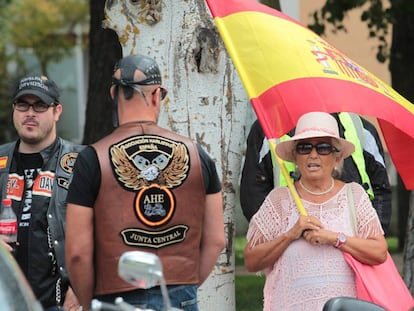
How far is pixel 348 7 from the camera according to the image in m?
16.2

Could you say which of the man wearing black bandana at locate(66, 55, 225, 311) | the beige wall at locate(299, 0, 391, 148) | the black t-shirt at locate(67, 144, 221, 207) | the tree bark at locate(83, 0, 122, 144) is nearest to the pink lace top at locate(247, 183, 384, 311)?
the man wearing black bandana at locate(66, 55, 225, 311)

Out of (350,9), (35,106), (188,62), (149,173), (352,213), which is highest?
(350,9)

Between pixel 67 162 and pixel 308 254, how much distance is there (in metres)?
1.41

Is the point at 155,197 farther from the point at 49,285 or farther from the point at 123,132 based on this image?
the point at 49,285

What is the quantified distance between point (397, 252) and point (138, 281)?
14.6 m

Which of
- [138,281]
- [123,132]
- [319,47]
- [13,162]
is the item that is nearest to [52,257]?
[13,162]

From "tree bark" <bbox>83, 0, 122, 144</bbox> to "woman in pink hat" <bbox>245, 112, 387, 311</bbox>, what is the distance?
23.7 ft

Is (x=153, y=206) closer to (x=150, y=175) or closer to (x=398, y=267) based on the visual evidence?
(x=150, y=175)

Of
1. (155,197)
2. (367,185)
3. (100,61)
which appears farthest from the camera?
(100,61)

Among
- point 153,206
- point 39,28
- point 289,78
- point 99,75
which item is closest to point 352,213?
point 289,78

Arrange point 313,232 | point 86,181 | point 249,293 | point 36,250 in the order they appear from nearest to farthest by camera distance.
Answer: point 86,181, point 313,232, point 36,250, point 249,293

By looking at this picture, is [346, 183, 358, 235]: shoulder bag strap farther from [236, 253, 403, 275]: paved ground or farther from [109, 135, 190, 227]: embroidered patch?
[236, 253, 403, 275]: paved ground

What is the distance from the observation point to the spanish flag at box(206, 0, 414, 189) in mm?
6582

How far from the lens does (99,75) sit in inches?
541
